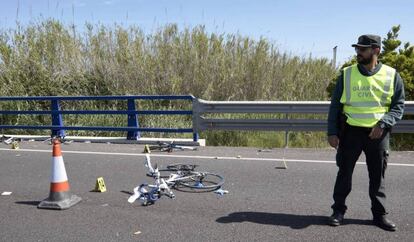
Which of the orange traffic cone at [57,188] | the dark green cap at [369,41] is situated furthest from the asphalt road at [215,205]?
the dark green cap at [369,41]

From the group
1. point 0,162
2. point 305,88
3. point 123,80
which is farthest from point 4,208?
point 305,88

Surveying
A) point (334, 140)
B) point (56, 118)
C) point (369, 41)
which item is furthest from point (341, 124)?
point (56, 118)

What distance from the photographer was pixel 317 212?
5.22 metres

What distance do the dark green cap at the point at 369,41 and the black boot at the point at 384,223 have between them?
1.76m

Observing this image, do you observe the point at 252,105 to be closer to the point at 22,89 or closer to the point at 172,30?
the point at 172,30

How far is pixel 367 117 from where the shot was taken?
4.48 meters

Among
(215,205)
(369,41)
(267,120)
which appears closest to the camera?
(369,41)

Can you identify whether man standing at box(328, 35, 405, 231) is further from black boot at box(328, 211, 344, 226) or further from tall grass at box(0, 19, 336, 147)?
tall grass at box(0, 19, 336, 147)

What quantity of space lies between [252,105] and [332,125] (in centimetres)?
520

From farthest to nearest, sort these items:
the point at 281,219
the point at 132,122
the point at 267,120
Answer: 1. the point at 132,122
2. the point at 267,120
3. the point at 281,219

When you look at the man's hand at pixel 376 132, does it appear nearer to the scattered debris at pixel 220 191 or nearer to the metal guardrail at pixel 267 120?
the scattered debris at pixel 220 191

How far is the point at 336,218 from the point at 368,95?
133cm

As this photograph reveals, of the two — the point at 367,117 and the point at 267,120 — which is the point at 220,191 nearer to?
the point at 367,117

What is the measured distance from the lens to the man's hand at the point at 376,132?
4366mm
